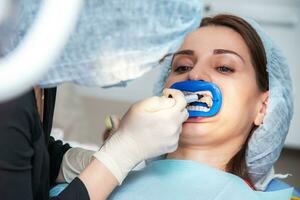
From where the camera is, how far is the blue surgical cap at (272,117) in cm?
150

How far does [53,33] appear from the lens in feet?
1.99

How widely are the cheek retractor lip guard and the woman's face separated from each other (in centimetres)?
2

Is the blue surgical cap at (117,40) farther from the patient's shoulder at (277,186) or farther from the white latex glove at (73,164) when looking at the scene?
the patient's shoulder at (277,186)

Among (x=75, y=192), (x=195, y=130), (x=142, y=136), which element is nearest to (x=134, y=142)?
(x=142, y=136)

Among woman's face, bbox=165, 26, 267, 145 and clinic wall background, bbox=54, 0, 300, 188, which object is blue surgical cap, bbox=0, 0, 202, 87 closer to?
woman's face, bbox=165, 26, 267, 145

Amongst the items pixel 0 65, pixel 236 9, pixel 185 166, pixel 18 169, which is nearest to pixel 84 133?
pixel 236 9

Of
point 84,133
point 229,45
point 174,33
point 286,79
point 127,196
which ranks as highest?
point 174,33

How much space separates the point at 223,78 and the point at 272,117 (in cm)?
24

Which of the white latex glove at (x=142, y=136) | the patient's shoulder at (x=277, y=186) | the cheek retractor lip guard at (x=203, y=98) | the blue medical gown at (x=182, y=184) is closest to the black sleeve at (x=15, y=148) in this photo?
the white latex glove at (x=142, y=136)

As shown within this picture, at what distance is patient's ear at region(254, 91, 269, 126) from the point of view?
5.02ft

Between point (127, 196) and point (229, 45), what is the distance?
1.89 ft

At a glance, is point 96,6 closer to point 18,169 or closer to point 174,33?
point 174,33

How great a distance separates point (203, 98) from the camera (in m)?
1.34

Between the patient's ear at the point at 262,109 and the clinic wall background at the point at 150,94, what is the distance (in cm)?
90
